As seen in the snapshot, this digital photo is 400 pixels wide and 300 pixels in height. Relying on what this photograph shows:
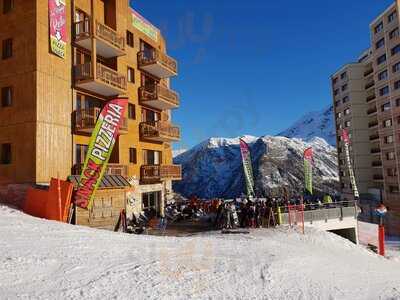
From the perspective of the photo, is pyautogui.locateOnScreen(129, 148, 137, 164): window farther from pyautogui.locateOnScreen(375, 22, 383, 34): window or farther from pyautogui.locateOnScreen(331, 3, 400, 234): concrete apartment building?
pyautogui.locateOnScreen(375, 22, 383, 34): window

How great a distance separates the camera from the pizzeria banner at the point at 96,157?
1805 centimetres

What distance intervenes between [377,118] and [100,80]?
5848cm

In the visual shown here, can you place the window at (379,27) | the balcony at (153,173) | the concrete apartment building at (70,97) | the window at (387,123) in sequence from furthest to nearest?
1. the window at (379,27)
2. the window at (387,123)
3. the balcony at (153,173)
4. the concrete apartment building at (70,97)

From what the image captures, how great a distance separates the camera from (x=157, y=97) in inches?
1233

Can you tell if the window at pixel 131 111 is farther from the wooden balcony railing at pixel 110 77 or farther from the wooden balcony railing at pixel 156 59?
the wooden balcony railing at pixel 156 59

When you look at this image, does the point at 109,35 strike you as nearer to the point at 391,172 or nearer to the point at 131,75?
the point at 131,75

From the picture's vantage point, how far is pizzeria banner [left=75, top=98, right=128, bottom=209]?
59.2 feet

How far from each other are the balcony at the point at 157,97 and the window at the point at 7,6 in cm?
1138

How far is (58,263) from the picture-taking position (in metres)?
10.0

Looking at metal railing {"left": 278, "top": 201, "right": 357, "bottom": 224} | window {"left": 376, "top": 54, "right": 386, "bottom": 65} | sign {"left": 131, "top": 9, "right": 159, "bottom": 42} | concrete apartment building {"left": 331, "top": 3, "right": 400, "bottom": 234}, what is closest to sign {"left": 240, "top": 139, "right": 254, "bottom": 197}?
metal railing {"left": 278, "top": 201, "right": 357, "bottom": 224}

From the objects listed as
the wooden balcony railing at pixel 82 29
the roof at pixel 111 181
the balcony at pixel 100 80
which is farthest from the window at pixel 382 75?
the roof at pixel 111 181

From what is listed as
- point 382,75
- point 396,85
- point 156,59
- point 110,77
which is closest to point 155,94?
point 156,59

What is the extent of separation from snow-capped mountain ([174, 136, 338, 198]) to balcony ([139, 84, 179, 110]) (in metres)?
78.9

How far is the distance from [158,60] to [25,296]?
26.3 metres
